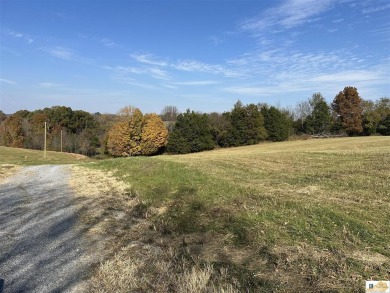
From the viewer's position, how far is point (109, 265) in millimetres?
5297

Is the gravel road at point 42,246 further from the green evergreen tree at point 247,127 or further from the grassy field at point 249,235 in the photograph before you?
the green evergreen tree at point 247,127

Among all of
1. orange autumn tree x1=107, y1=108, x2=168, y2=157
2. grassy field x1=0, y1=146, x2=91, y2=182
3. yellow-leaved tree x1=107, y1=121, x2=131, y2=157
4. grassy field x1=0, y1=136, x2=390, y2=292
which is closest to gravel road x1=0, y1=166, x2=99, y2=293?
grassy field x1=0, y1=136, x2=390, y2=292

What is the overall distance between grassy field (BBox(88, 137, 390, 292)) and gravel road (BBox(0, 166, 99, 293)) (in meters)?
1.77

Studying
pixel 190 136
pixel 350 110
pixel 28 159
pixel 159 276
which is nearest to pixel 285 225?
pixel 159 276

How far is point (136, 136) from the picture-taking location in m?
66.4

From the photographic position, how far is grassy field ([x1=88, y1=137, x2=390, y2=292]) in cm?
468

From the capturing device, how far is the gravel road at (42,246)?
16.0 ft

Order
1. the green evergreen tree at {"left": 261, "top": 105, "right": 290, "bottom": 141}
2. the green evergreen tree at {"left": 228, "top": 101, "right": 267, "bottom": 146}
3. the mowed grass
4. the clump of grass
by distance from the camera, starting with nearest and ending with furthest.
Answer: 1. the clump of grass
2. the mowed grass
3. the green evergreen tree at {"left": 228, "top": 101, "right": 267, "bottom": 146}
4. the green evergreen tree at {"left": 261, "top": 105, "right": 290, "bottom": 141}

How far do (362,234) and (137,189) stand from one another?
826cm

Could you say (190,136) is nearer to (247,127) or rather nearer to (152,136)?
(152,136)

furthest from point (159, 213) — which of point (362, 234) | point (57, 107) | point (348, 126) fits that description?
point (57, 107)

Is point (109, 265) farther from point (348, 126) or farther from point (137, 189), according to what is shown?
point (348, 126)

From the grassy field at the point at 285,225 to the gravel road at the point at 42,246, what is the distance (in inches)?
69.5

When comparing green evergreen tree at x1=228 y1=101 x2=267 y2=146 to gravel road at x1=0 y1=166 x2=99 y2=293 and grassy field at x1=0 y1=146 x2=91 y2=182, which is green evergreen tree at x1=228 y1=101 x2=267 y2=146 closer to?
grassy field at x1=0 y1=146 x2=91 y2=182
